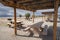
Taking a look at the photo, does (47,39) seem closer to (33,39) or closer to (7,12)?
(33,39)

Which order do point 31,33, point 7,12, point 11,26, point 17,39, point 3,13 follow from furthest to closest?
point 7,12
point 3,13
point 11,26
point 31,33
point 17,39

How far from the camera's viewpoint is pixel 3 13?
26750 mm

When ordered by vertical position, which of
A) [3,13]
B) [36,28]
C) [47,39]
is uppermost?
[3,13]

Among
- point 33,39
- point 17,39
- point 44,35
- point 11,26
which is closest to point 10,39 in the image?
point 17,39

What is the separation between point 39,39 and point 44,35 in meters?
1.03

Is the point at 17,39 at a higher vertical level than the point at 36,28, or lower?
lower

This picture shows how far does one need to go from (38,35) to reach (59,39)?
1339 mm

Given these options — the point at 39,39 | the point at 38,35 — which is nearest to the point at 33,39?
the point at 39,39

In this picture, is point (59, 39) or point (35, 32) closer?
point (59, 39)

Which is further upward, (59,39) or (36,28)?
(36,28)

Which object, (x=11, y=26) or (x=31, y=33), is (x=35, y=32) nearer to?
(x=31, y=33)

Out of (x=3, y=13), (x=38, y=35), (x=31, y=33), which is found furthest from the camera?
(x=3, y=13)

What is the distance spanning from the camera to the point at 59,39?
591 cm

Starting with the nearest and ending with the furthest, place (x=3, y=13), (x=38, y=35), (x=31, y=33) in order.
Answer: (x=38, y=35) < (x=31, y=33) < (x=3, y=13)
